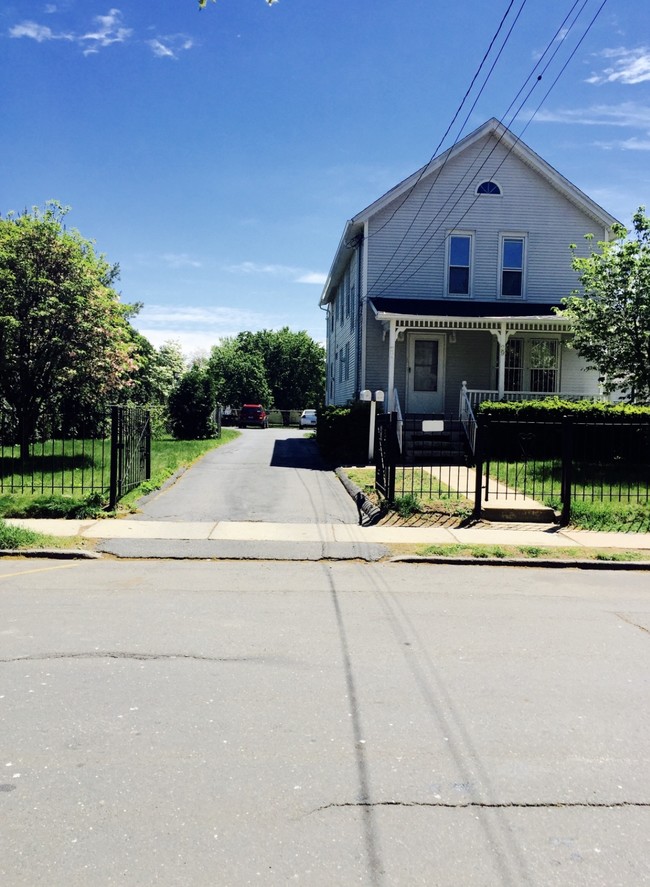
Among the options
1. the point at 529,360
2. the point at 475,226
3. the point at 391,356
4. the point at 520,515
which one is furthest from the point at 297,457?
the point at 520,515

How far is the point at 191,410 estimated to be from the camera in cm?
3178

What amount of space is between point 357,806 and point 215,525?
779 centimetres

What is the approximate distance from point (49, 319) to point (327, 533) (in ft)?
28.2

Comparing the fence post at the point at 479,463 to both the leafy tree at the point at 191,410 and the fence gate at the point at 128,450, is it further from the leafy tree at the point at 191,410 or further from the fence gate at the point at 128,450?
the leafy tree at the point at 191,410

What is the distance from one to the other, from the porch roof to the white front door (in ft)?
4.01

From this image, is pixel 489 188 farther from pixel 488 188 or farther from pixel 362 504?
pixel 362 504

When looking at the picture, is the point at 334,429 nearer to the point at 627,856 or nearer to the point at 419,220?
the point at 419,220

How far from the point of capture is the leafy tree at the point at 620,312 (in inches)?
629

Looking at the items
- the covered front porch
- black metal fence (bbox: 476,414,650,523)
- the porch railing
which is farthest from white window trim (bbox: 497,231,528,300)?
black metal fence (bbox: 476,414,650,523)

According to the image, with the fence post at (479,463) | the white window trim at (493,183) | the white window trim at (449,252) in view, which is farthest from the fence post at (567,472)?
the white window trim at (493,183)

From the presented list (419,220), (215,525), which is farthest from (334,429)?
(215,525)

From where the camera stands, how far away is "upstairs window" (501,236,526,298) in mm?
22359

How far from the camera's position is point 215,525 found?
1070 centimetres

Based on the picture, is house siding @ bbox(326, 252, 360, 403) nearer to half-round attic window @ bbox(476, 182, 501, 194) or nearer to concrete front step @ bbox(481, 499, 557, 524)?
half-round attic window @ bbox(476, 182, 501, 194)
